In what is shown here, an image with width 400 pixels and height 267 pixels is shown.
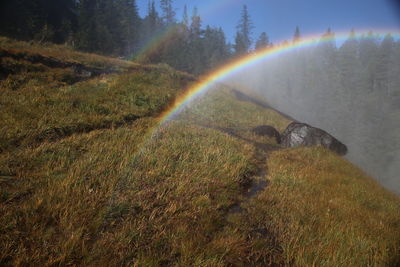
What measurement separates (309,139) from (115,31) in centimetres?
5050

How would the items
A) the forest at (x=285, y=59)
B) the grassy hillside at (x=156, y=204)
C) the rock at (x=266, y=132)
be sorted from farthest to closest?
the forest at (x=285, y=59), the rock at (x=266, y=132), the grassy hillside at (x=156, y=204)

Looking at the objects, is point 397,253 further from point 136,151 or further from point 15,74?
point 15,74

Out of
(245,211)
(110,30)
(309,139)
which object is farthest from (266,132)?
(110,30)

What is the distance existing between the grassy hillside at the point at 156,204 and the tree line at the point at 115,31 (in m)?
24.8

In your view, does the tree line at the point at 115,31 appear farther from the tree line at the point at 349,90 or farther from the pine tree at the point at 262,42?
the tree line at the point at 349,90

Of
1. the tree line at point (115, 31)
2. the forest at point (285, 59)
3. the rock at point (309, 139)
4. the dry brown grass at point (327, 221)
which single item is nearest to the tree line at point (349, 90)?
the forest at point (285, 59)

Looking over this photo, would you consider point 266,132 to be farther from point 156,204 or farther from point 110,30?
point 110,30

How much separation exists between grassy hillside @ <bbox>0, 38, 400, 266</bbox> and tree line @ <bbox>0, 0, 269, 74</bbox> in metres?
24.8

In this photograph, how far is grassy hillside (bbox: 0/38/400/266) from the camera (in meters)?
2.32

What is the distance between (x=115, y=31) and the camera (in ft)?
151

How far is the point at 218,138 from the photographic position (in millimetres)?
8234

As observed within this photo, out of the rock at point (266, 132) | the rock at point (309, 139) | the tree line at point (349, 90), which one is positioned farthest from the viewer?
the tree line at point (349, 90)

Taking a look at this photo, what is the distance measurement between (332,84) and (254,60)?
2928 centimetres

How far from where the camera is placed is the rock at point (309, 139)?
12586mm
